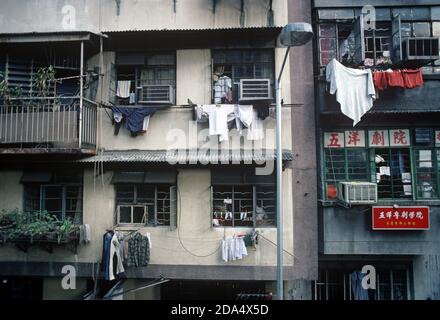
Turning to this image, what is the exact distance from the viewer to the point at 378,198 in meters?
9.11

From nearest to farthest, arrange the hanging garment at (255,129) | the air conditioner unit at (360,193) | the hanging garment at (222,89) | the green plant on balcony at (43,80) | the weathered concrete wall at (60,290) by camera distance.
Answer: the air conditioner unit at (360,193) < the green plant on balcony at (43,80) < the hanging garment at (255,129) < the hanging garment at (222,89) < the weathered concrete wall at (60,290)

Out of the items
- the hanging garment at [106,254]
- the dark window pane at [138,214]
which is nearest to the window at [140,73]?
the dark window pane at [138,214]

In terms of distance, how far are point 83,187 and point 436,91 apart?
34.5 feet

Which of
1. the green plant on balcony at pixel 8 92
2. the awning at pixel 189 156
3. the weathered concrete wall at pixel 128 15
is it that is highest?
the weathered concrete wall at pixel 128 15

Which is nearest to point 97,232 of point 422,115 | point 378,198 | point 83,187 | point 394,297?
point 83,187

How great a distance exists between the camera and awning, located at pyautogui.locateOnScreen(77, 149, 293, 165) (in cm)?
852

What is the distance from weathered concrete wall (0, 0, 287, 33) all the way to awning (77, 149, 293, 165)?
12.2 feet

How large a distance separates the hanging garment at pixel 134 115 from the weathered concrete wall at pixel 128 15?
2.47 meters

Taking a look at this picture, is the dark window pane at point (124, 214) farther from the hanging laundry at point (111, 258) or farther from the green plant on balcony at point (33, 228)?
the green plant on balcony at point (33, 228)

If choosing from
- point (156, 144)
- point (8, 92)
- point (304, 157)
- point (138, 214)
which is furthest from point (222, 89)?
point (8, 92)

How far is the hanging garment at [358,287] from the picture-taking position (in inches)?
365

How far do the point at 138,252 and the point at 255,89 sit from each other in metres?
5.57
